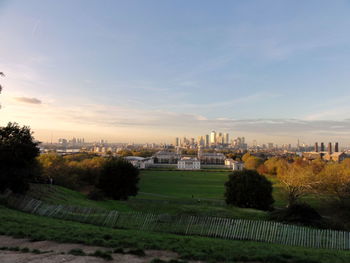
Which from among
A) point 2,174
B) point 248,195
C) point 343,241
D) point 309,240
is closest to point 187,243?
point 309,240

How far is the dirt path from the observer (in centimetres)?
855

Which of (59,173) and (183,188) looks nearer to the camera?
(59,173)

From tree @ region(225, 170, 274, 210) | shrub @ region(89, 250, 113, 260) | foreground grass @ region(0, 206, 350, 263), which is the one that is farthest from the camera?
tree @ region(225, 170, 274, 210)

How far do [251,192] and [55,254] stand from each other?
2940 centimetres

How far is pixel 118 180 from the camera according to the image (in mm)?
41812

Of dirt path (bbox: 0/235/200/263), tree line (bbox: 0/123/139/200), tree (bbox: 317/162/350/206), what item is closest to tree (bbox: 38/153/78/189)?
tree line (bbox: 0/123/139/200)

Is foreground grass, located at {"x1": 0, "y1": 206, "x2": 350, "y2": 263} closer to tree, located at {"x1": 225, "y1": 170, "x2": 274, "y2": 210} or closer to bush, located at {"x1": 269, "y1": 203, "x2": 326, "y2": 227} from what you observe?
bush, located at {"x1": 269, "y1": 203, "x2": 326, "y2": 227}

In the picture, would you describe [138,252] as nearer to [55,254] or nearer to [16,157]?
[55,254]

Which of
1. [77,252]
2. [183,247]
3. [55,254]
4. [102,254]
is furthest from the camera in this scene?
[183,247]

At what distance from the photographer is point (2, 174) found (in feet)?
81.3

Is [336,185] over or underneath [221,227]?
underneath

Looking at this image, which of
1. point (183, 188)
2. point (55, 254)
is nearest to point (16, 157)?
point (55, 254)

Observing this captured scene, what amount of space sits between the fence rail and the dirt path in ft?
22.9

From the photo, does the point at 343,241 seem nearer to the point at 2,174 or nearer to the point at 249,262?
the point at 249,262
